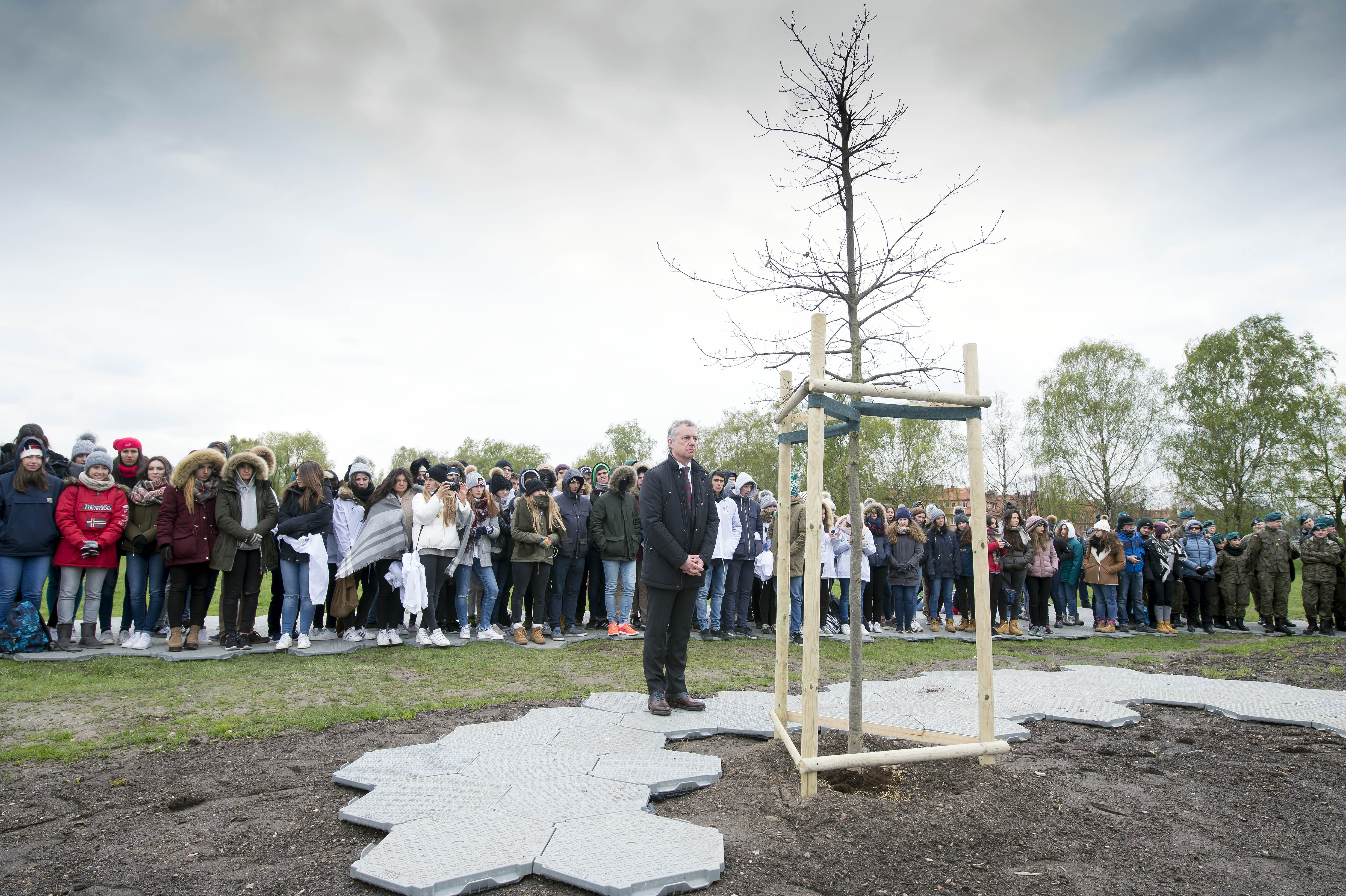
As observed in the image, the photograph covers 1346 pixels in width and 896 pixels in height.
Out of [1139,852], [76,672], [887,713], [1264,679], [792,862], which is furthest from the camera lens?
[1264,679]

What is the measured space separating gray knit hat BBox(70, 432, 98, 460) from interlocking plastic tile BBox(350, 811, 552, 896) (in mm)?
7716

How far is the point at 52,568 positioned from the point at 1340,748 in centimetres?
1124

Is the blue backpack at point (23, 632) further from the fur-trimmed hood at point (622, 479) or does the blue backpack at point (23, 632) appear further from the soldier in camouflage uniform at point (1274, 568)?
the soldier in camouflage uniform at point (1274, 568)

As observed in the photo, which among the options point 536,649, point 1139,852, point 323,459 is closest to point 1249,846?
point 1139,852

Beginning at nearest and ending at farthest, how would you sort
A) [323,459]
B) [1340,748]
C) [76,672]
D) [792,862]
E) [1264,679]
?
[792,862] < [1340,748] < [76,672] < [1264,679] < [323,459]

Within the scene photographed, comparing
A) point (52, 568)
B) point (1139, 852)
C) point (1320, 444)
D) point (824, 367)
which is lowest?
point (1139, 852)

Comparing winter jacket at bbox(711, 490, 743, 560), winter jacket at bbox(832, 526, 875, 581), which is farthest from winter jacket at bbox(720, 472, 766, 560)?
winter jacket at bbox(832, 526, 875, 581)

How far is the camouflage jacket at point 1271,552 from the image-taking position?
1298 centimetres

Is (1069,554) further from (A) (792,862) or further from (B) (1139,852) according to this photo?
(A) (792,862)

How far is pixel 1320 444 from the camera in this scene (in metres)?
32.0

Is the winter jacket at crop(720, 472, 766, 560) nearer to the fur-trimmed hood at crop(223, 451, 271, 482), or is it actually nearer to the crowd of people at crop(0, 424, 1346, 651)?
the crowd of people at crop(0, 424, 1346, 651)

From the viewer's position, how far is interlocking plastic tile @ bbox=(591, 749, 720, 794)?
3.79 metres

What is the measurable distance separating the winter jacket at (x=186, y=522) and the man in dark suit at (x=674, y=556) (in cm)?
497

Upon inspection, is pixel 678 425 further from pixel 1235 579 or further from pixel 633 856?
pixel 1235 579
